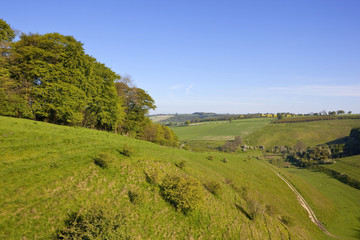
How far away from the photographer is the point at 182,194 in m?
20.8

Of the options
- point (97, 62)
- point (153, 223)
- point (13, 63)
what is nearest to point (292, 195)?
point (153, 223)

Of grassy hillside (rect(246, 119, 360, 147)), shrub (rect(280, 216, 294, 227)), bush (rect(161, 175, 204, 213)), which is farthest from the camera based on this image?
grassy hillside (rect(246, 119, 360, 147))

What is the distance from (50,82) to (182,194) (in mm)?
32814

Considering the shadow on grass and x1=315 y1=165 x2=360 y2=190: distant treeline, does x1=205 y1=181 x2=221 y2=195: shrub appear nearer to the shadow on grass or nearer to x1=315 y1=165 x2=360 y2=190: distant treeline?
the shadow on grass

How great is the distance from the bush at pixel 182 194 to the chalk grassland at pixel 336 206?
40957mm

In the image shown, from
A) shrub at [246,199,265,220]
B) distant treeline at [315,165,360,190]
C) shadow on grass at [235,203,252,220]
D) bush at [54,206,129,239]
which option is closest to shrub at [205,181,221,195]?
shadow on grass at [235,203,252,220]

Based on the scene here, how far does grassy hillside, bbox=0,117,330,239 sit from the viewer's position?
12984 mm

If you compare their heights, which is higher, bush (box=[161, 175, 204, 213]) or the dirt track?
bush (box=[161, 175, 204, 213])

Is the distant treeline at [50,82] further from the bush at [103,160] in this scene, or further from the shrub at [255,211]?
the shrub at [255,211]

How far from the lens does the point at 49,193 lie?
1447cm

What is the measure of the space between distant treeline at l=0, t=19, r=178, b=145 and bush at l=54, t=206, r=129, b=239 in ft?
83.8

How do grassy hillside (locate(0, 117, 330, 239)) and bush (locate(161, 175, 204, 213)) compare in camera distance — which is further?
bush (locate(161, 175, 204, 213))

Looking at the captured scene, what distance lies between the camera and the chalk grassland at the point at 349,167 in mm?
74762

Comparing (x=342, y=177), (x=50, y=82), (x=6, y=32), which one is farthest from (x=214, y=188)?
(x=342, y=177)
